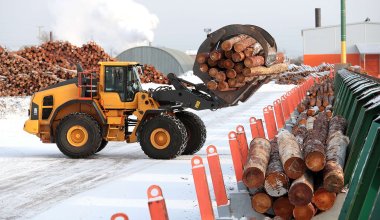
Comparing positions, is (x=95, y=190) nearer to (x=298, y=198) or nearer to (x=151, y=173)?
(x=151, y=173)

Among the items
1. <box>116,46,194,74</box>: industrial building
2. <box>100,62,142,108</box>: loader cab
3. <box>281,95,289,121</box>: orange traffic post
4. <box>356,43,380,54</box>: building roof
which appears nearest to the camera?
<box>100,62,142,108</box>: loader cab

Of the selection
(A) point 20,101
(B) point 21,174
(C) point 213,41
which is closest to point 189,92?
(C) point 213,41

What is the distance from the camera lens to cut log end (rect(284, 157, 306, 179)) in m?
6.50

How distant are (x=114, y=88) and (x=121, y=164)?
2.02 m

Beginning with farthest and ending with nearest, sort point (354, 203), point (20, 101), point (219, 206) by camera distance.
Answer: point (20, 101)
point (219, 206)
point (354, 203)

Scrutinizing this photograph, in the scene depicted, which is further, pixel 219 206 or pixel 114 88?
pixel 114 88

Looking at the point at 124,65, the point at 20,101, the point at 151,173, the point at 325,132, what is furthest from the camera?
the point at 20,101

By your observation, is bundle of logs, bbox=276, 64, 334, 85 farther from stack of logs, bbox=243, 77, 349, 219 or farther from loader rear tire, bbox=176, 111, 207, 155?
stack of logs, bbox=243, 77, 349, 219

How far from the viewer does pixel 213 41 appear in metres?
14.1

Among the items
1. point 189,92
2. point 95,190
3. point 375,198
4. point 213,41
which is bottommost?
point 95,190

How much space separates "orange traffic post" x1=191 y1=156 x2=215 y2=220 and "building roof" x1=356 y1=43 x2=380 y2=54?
194 ft

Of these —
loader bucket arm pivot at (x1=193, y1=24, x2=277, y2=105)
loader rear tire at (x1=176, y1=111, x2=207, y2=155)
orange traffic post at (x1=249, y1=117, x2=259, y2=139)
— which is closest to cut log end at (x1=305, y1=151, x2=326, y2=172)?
orange traffic post at (x1=249, y1=117, x2=259, y2=139)

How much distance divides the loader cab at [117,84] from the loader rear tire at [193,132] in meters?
1.40

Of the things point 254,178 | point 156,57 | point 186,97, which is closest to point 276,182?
point 254,178
